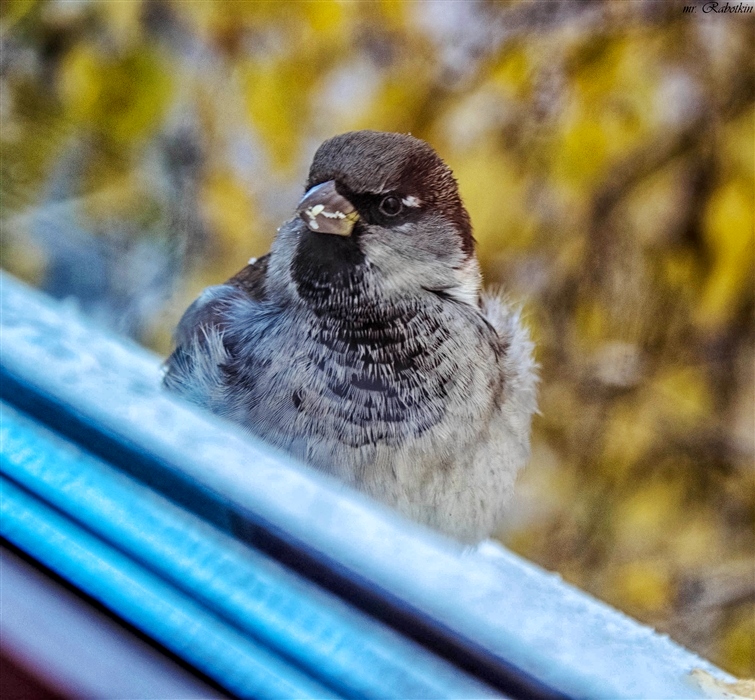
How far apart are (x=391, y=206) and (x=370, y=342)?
3.7 inches

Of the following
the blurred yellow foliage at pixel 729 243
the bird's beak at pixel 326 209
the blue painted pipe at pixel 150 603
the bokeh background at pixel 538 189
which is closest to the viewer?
the blue painted pipe at pixel 150 603

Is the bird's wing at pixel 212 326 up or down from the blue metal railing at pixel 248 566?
up

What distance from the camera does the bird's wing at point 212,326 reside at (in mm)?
573

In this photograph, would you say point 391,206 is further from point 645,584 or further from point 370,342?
point 645,584

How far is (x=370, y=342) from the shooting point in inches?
21.5

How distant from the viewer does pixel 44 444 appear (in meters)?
0.37

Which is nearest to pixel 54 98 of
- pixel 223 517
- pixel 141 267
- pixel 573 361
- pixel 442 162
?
pixel 141 267

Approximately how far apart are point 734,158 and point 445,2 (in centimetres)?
34

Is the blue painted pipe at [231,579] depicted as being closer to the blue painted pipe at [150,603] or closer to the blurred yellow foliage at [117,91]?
the blue painted pipe at [150,603]

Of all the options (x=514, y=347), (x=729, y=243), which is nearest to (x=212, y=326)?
(x=514, y=347)

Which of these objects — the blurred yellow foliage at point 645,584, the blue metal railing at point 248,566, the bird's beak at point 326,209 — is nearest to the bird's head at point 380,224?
the bird's beak at point 326,209

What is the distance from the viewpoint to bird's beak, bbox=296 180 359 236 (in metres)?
0.48

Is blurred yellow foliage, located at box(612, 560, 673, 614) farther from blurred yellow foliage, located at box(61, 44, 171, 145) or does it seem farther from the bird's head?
blurred yellow foliage, located at box(61, 44, 171, 145)

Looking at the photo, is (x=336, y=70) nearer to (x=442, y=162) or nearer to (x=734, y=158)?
(x=442, y=162)
